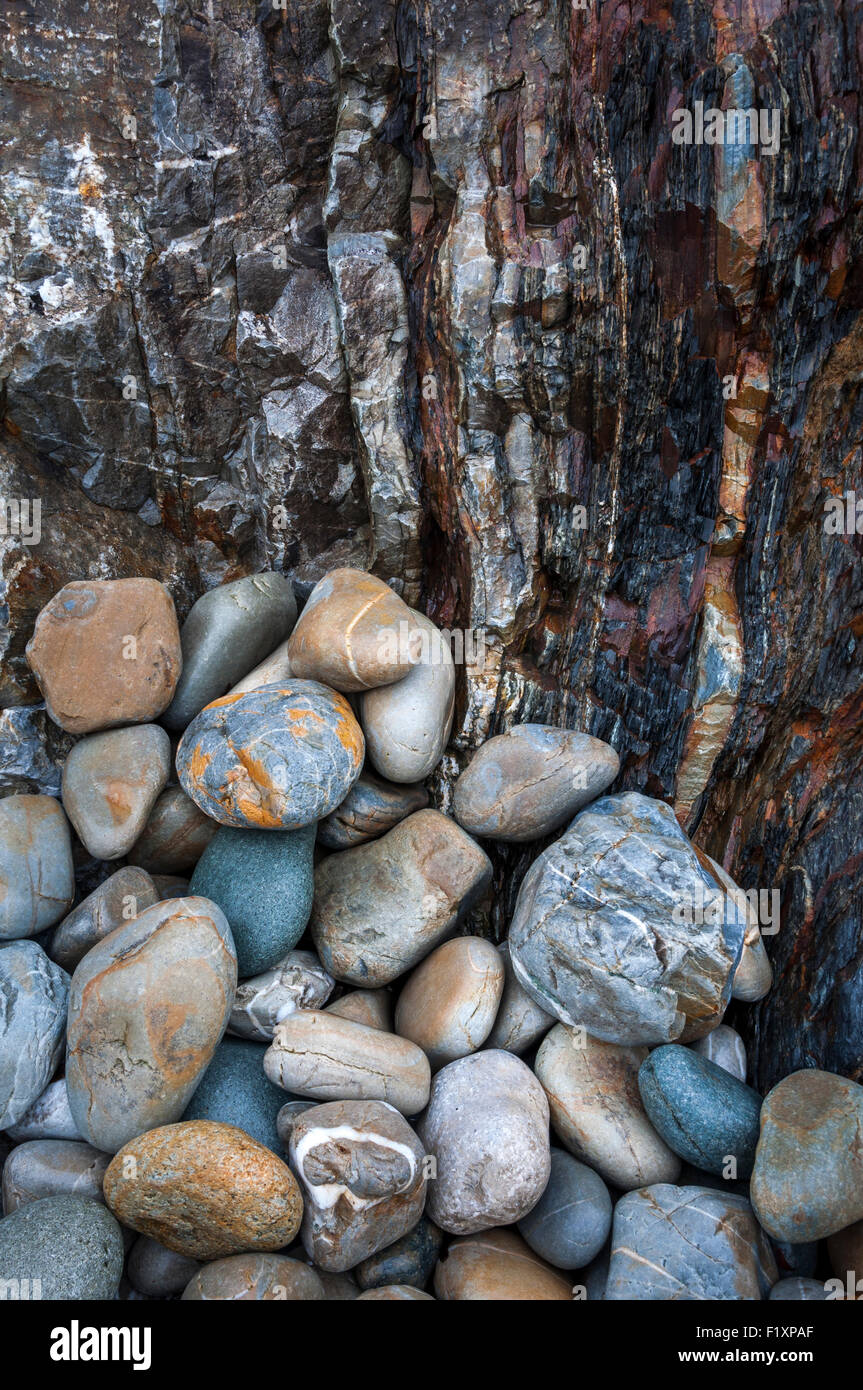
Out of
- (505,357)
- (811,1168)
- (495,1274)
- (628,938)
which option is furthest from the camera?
(505,357)

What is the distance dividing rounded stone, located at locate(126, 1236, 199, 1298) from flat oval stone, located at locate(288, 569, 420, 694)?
2.29m

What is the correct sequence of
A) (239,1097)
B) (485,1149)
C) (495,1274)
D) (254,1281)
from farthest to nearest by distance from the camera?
(239,1097), (485,1149), (495,1274), (254,1281)

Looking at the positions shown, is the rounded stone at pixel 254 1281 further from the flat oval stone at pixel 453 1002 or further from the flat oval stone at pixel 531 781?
the flat oval stone at pixel 531 781

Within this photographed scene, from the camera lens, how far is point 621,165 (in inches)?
135

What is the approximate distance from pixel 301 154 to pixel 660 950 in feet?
12.9

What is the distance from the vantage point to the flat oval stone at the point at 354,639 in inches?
148

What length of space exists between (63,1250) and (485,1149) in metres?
1.49

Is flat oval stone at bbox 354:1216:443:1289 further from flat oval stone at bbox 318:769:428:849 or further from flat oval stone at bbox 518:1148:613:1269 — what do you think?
flat oval stone at bbox 318:769:428:849

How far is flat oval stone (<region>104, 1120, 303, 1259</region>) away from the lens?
9.32ft

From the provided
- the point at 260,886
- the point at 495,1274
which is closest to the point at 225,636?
the point at 260,886

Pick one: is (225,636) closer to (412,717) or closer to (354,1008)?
(412,717)

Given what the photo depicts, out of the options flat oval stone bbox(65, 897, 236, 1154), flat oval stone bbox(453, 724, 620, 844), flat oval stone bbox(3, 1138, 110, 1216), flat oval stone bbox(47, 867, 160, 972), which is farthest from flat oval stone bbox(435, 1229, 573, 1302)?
flat oval stone bbox(47, 867, 160, 972)

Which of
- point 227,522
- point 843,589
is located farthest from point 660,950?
point 227,522

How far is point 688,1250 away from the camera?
3.04m
